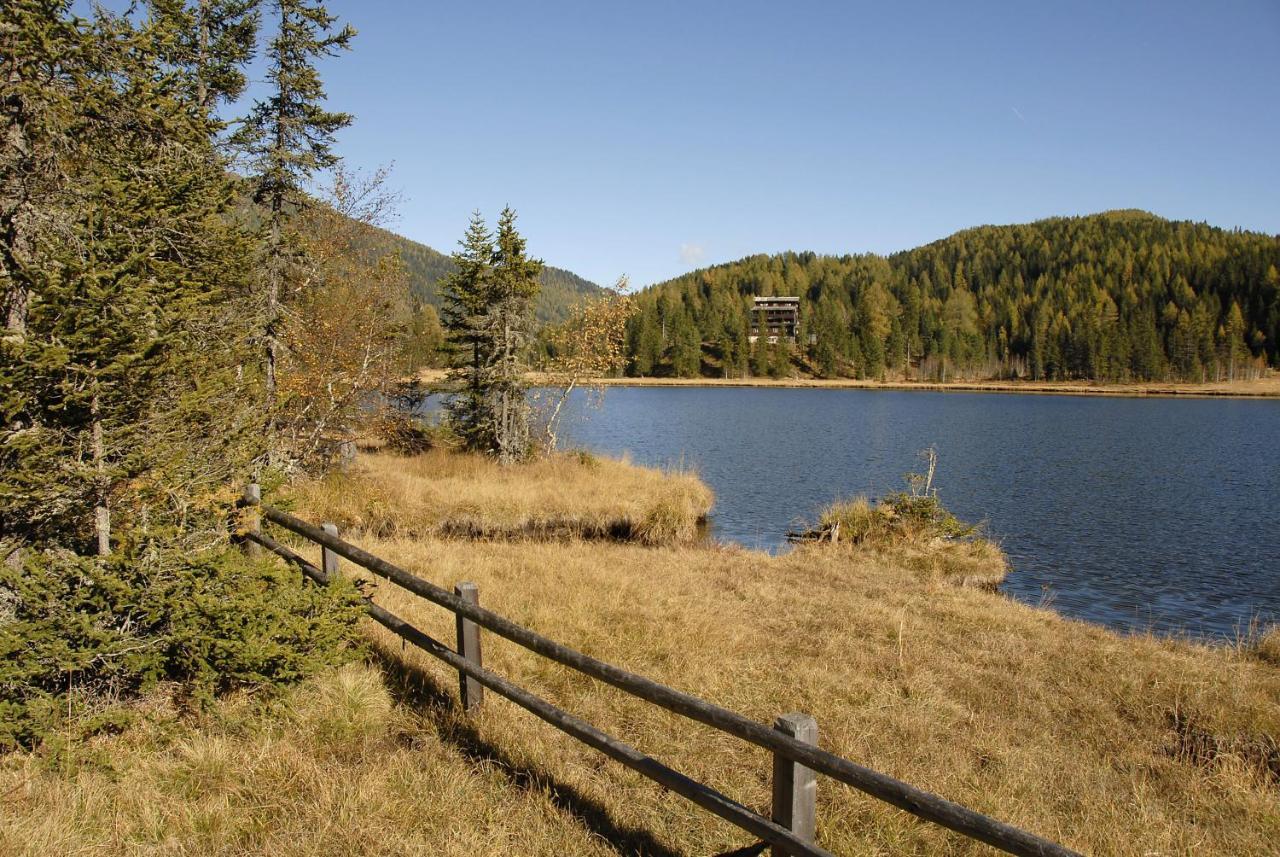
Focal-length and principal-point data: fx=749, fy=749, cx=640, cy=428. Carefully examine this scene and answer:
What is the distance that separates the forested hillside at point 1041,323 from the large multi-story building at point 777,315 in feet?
8.35

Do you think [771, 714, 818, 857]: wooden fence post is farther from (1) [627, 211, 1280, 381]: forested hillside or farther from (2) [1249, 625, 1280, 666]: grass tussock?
(1) [627, 211, 1280, 381]: forested hillside

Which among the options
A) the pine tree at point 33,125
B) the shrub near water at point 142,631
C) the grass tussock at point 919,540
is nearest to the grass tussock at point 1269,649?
the grass tussock at point 919,540

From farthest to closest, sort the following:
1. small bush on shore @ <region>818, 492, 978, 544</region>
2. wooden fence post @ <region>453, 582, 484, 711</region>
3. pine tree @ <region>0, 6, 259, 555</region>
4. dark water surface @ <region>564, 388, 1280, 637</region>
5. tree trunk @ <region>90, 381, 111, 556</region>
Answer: small bush on shore @ <region>818, 492, 978, 544</region> → dark water surface @ <region>564, 388, 1280, 637</region> → wooden fence post @ <region>453, 582, 484, 711</region> → tree trunk @ <region>90, 381, 111, 556</region> → pine tree @ <region>0, 6, 259, 555</region>

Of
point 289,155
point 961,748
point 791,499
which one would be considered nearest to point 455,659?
point 961,748

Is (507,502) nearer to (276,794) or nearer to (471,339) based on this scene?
(471,339)

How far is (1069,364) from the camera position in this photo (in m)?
121

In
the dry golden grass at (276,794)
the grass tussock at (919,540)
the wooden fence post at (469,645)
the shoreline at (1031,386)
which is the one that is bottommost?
the grass tussock at (919,540)

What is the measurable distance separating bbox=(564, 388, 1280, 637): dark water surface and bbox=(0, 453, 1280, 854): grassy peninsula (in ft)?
20.9

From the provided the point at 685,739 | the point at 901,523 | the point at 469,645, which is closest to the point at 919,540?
the point at 901,523

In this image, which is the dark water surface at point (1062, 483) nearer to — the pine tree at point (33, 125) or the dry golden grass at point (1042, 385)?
the pine tree at point (33, 125)

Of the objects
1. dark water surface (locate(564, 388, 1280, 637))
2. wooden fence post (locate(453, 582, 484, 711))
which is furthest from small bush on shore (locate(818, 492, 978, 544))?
wooden fence post (locate(453, 582, 484, 711))

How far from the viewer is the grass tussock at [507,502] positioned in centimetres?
1844

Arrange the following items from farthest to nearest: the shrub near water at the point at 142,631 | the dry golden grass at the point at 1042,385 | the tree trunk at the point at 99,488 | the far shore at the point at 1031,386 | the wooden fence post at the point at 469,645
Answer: the dry golden grass at the point at 1042,385, the far shore at the point at 1031,386, the wooden fence post at the point at 469,645, the tree trunk at the point at 99,488, the shrub near water at the point at 142,631

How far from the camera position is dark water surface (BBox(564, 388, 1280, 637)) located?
17.0m
